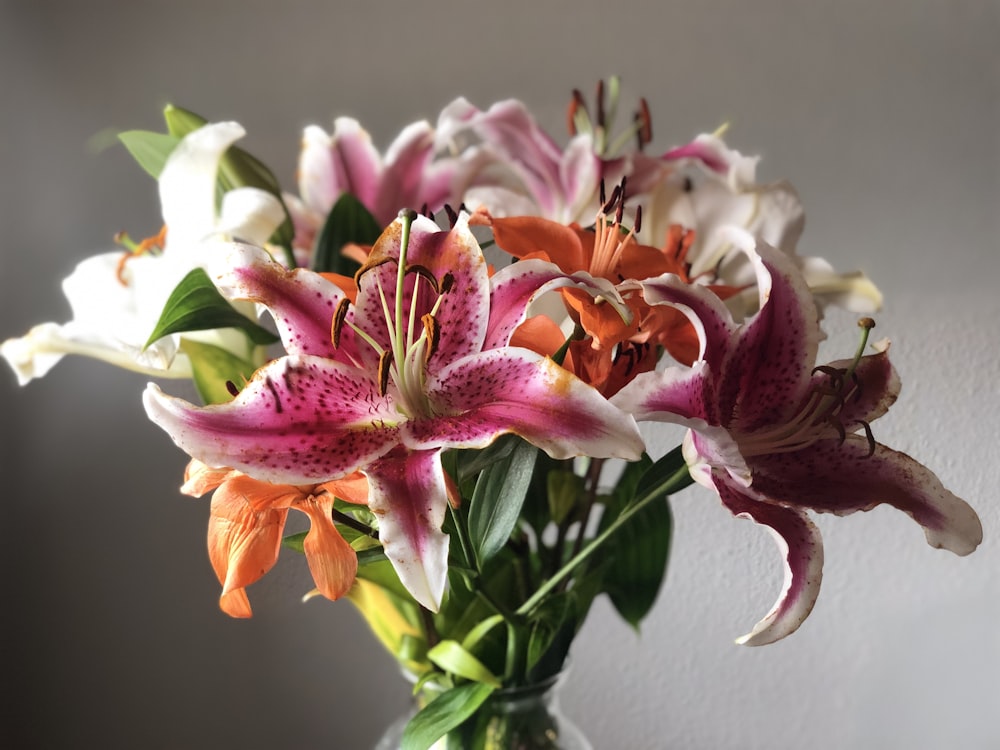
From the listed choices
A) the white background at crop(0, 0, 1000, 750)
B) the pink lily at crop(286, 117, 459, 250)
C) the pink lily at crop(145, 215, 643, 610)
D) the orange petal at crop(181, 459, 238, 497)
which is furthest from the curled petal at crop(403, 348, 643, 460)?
the white background at crop(0, 0, 1000, 750)

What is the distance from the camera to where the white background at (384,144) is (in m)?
1.00

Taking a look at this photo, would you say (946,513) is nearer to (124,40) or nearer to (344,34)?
(344,34)


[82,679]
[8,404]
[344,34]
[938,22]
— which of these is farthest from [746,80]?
[82,679]

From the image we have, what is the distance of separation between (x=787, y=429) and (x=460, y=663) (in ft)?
0.88

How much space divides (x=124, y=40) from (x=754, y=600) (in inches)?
33.3

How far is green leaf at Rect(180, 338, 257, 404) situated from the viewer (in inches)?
27.0

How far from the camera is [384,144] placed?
1.04 meters

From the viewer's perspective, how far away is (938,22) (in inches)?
39.7

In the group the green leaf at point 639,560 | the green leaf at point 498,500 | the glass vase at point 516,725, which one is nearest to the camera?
the green leaf at point 498,500

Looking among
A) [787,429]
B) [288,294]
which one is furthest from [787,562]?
[288,294]

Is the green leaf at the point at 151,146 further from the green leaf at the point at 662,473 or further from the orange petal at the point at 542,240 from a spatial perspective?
the green leaf at the point at 662,473

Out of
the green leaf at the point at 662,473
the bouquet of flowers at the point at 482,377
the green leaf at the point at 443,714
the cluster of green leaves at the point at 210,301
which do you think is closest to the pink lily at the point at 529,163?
the bouquet of flowers at the point at 482,377

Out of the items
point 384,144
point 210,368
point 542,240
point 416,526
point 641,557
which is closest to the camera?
point 416,526

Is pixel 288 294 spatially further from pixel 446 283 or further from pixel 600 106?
pixel 600 106
